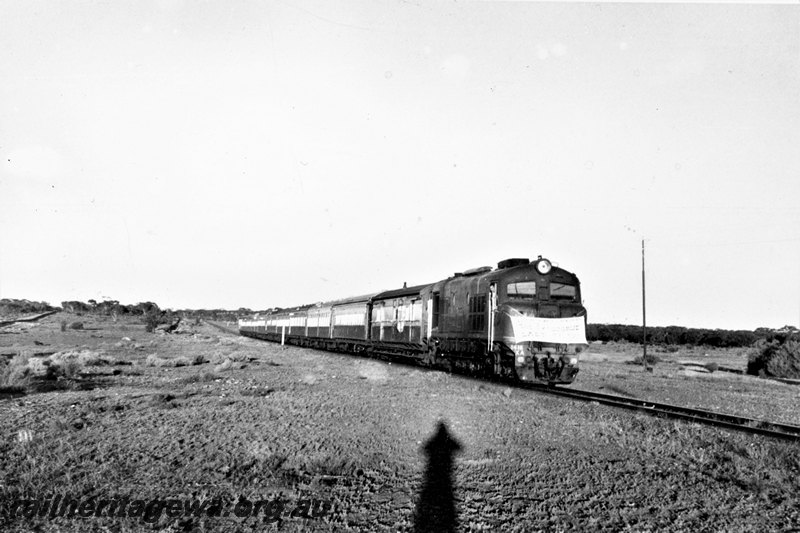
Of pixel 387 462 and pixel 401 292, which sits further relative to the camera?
pixel 401 292

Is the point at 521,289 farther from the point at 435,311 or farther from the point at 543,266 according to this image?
the point at 435,311

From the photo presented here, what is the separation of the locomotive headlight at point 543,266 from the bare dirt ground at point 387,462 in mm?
4017

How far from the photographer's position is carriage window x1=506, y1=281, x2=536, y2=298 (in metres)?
16.1

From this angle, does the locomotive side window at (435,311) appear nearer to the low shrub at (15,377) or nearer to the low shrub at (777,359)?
the low shrub at (15,377)

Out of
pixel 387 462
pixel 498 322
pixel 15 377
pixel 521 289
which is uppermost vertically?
pixel 521 289

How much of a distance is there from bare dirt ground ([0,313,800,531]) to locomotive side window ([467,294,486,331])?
355 cm

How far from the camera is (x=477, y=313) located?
17.8m

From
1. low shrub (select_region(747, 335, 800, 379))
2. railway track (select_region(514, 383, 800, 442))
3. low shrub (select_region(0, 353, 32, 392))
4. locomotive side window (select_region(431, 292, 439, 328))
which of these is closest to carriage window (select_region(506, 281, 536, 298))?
railway track (select_region(514, 383, 800, 442))

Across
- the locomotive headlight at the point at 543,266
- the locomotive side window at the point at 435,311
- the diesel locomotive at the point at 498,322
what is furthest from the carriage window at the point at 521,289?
the locomotive side window at the point at 435,311

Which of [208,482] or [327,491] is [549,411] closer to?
[327,491]

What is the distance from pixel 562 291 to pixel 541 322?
170 cm

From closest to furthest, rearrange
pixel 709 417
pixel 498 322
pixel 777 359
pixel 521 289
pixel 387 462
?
pixel 387 462 → pixel 709 417 → pixel 498 322 → pixel 521 289 → pixel 777 359

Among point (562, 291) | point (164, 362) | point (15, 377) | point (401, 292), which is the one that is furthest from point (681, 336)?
point (15, 377)

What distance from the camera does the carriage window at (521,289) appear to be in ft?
53.0
